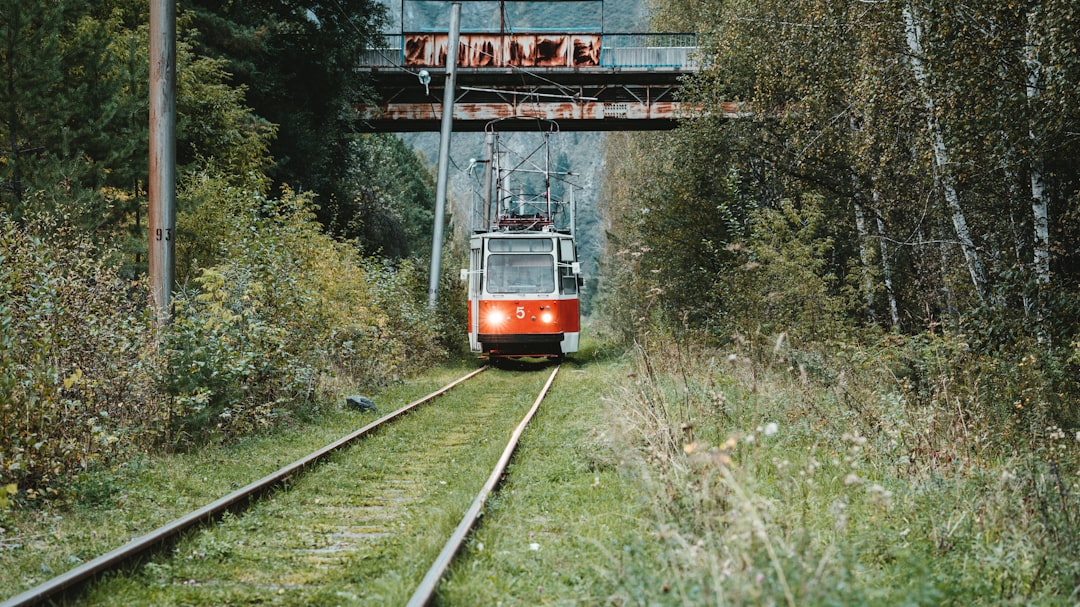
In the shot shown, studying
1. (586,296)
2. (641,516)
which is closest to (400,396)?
(641,516)

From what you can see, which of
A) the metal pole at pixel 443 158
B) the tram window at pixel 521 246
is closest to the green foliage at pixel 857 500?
the tram window at pixel 521 246

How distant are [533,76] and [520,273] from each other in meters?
9.78

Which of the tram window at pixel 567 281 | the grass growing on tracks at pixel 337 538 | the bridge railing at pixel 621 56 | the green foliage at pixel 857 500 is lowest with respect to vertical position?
the grass growing on tracks at pixel 337 538

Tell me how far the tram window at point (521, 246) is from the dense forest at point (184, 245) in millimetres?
2250

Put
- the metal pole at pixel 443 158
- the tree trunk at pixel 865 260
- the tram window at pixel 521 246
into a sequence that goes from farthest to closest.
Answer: the metal pole at pixel 443 158, the tram window at pixel 521 246, the tree trunk at pixel 865 260

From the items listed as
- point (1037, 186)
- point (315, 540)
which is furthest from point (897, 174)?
point (315, 540)

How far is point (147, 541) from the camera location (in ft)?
17.4

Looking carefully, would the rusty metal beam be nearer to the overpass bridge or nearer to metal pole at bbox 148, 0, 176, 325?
the overpass bridge

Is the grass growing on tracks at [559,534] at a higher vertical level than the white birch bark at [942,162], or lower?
lower

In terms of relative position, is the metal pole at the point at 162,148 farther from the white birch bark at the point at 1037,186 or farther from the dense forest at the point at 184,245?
the white birch bark at the point at 1037,186

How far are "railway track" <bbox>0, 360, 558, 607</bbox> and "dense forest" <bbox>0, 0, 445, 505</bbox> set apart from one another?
4.64 ft

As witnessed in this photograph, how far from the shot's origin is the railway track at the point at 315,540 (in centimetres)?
469

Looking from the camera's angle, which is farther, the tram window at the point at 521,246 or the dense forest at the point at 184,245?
the tram window at the point at 521,246

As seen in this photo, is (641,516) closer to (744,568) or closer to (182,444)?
(744,568)
